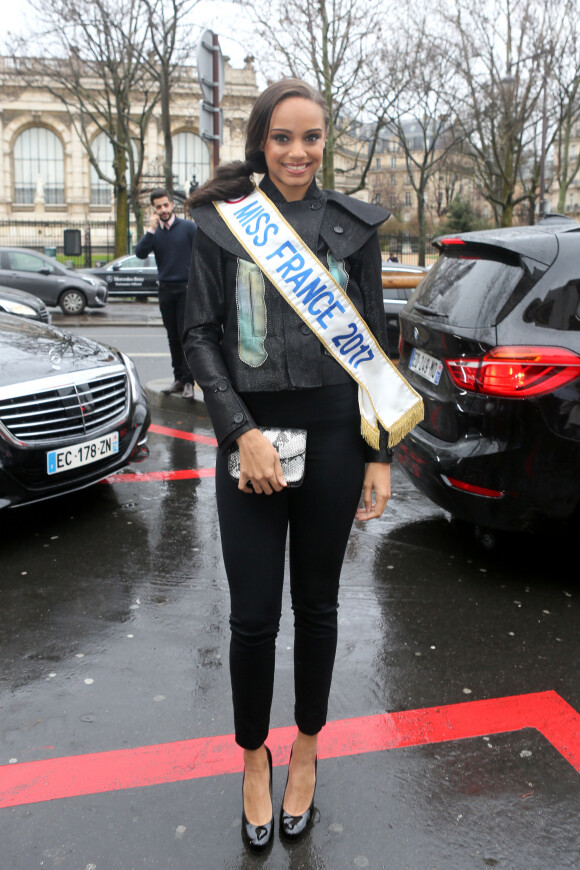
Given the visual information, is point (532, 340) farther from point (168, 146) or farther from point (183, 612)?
point (168, 146)

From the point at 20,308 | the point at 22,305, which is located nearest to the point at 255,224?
the point at 20,308

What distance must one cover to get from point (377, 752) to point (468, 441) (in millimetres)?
1536

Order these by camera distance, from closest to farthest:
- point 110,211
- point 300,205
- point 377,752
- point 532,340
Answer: point 300,205, point 377,752, point 532,340, point 110,211

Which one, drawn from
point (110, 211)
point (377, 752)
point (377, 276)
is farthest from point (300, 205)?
point (110, 211)

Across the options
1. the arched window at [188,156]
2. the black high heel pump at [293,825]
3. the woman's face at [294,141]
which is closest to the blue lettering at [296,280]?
the woman's face at [294,141]

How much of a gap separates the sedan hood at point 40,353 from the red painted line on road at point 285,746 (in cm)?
228

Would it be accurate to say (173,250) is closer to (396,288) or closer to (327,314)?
(396,288)

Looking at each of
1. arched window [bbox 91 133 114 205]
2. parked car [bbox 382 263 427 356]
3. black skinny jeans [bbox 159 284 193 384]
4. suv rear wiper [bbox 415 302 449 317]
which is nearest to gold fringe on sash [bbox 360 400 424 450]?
suv rear wiper [bbox 415 302 449 317]

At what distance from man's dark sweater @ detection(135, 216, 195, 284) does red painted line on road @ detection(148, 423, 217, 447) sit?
141 centimetres

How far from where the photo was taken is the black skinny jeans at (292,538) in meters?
2.01

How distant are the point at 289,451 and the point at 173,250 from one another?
18.7ft

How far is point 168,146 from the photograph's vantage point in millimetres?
25094

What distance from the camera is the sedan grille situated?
4.05m

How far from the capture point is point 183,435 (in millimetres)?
6711
